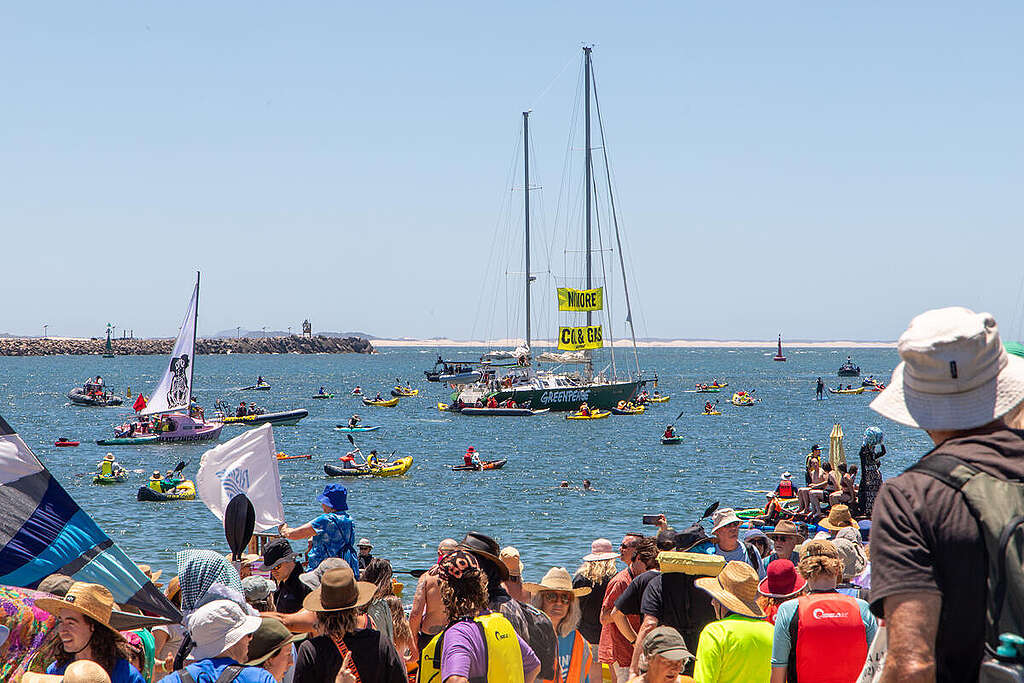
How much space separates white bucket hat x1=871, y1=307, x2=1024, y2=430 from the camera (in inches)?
106

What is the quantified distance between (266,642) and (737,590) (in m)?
2.58

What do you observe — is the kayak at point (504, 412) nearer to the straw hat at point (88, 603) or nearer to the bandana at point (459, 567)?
the bandana at point (459, 567)

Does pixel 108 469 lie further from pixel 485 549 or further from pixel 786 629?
pixel 786 629

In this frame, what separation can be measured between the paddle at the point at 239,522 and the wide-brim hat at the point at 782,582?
5973mm

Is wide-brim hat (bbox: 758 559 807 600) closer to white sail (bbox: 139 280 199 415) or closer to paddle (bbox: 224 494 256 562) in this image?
paddle (bbox: 224 494 256 562)

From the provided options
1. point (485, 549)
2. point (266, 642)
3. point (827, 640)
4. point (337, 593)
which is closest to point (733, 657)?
point (827, 640)

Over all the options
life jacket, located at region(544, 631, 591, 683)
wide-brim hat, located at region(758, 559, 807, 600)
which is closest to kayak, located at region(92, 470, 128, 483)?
life jacket, located at region(544, 631, 591, 683)

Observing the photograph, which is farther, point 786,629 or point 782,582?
point 782,582

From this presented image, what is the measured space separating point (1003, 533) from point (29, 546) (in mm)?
6286

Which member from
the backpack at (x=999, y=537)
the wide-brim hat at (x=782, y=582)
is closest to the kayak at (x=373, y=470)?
the wide-brim hat at (x=782, y=582)

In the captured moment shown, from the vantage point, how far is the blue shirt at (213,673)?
4.91 metres

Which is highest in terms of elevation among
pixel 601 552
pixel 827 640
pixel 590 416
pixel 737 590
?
pixel 737 590

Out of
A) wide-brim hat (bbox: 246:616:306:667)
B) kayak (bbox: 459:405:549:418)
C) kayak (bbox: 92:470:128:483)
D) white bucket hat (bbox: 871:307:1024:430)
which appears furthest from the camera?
kayak (bbox: 459:405:549:418)

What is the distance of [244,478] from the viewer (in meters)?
11.1
